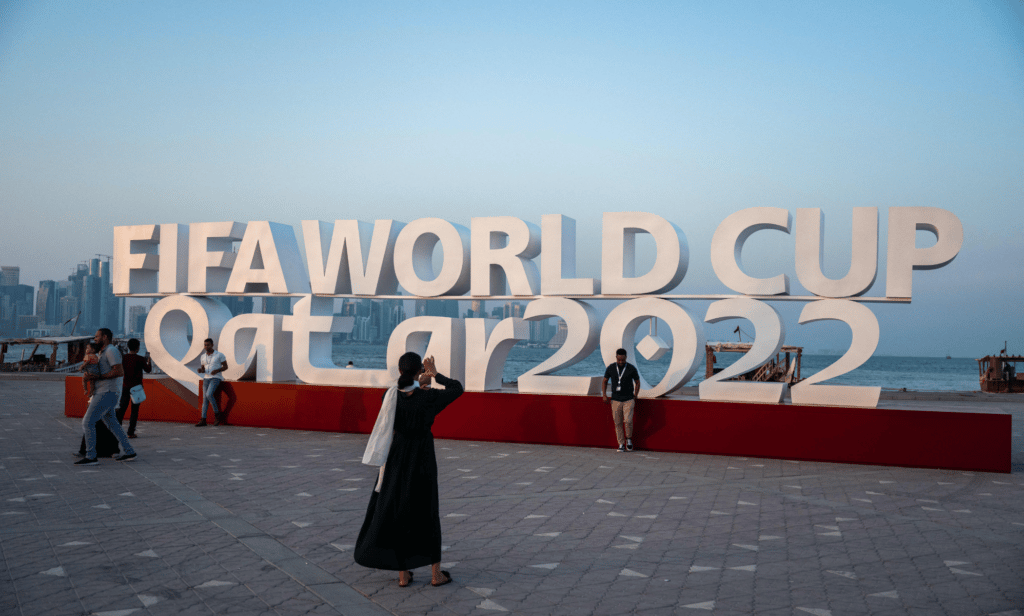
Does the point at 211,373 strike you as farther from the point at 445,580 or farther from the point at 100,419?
the point at 445,580

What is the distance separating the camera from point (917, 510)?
8.15 meters

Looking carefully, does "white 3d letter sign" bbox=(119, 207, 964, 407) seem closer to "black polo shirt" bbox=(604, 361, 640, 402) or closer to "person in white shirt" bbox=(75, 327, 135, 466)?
"black polo shirt" bbox=(604, 361, 640, 402)

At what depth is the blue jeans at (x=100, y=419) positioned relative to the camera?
1019cm

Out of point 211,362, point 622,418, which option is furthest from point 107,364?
point 622,418

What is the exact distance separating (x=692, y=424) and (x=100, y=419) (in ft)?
28.2

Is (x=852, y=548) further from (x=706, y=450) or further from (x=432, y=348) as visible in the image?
(x=432, y=348)

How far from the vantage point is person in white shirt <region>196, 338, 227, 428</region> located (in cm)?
1491

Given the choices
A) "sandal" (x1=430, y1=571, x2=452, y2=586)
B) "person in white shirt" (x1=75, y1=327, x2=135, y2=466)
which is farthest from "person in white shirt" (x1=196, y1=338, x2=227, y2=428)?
"sandal" (x1=430, y1=571, x2=452, y2=586)

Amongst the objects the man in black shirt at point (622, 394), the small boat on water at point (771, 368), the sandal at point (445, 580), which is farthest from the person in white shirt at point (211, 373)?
the small boat on water at point (771, 368)

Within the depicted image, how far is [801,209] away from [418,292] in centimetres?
666

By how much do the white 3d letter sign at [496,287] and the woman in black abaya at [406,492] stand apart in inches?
282

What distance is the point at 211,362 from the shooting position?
587 inches

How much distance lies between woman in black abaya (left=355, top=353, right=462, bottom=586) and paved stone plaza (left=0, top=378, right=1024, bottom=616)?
25 centimetres

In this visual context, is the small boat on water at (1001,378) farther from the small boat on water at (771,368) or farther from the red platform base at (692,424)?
the red platform base at (692,424)
